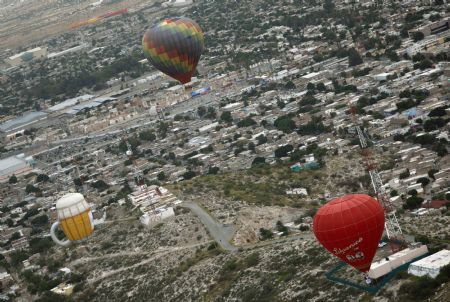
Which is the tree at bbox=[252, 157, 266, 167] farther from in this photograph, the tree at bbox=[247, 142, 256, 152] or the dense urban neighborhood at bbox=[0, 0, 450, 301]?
the tree at bbox=[247, 142, 256, 152]

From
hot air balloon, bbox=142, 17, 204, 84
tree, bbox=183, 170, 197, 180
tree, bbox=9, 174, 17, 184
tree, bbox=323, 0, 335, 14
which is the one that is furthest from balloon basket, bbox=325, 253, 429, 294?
tree, bbox=323, 0, 335, 14

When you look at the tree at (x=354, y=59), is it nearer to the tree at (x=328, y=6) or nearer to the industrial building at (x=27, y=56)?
the tree at (x=328, y=6)

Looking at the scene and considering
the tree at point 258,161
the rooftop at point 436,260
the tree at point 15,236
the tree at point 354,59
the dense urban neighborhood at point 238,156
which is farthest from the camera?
the tree at point 354,59

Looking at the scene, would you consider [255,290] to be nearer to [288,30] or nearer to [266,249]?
[266,249]

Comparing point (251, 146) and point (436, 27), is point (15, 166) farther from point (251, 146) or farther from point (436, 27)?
point (436, 27)

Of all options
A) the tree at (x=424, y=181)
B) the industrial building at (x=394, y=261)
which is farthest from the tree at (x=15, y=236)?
the industrial building at (x=394, y=261)

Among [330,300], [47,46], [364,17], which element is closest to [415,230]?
[330,300]
